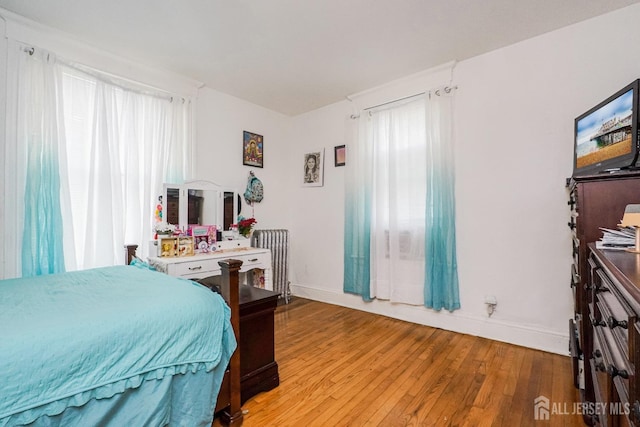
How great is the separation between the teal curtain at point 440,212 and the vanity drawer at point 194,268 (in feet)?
6.78

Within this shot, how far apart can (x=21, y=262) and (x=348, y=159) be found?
3.11 m

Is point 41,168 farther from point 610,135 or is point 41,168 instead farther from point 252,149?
point 610,135

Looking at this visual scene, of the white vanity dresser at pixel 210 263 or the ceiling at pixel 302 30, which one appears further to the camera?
the white vanity dresser at pixel 210 263

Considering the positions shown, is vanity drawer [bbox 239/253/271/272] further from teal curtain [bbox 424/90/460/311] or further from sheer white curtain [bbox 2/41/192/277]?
teal curtain [bbox 424/90/460/311]

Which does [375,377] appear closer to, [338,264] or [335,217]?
[338,264]

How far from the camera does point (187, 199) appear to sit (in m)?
2.98

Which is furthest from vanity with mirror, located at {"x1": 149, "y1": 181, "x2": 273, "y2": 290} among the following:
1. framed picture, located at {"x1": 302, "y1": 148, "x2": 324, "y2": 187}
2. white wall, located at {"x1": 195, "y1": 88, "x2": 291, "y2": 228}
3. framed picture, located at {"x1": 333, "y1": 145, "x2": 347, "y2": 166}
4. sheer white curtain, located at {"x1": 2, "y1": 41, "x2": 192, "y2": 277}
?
framed picture, located at {"x1": 333, "y1": 145, "x2": 347, "y2": 166}

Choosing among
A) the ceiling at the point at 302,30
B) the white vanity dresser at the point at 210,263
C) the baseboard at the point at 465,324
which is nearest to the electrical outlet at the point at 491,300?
the baseboard at the point at 465,324

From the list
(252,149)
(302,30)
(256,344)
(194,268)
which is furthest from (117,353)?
(252,149)

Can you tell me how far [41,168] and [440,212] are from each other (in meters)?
3.37

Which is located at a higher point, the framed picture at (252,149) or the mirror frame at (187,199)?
the framed picture at (252,149)

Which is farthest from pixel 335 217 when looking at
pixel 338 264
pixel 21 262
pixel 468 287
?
pixel 21 262

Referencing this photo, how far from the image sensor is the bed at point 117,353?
3.11 feet

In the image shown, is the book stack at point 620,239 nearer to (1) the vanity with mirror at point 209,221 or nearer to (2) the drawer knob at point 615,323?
(2) the drawer knob at point 615,323
